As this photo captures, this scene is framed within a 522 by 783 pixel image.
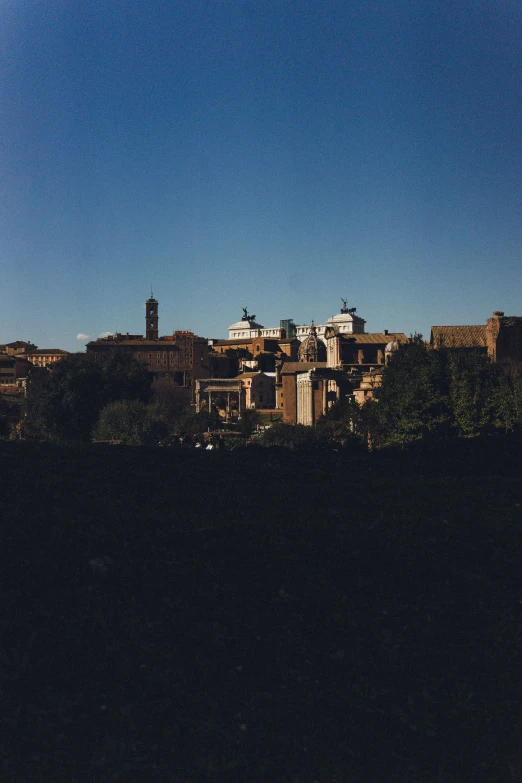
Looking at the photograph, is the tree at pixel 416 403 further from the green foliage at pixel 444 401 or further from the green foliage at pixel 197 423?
the green foliage at pixel 197 423

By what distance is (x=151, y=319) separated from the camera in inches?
4200

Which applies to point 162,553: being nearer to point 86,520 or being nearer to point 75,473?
point 86,520

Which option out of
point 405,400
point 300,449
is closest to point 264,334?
point 405,400

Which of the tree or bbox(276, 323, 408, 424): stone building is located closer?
the tree

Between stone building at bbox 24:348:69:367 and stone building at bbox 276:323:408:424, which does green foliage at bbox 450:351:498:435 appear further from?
stone building at bbox 24:348:69:367

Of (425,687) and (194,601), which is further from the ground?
(194,601)

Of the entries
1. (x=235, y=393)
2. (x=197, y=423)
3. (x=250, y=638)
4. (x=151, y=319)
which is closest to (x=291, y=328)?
(x=151, y=319)

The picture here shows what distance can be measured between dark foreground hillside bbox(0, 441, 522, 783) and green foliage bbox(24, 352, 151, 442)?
2870 cm

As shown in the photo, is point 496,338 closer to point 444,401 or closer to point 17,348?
point 444,401

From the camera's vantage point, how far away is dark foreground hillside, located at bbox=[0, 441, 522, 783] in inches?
152

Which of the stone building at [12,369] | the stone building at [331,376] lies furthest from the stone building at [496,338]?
the stone building at [12,369]

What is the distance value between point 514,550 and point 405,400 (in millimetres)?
20783

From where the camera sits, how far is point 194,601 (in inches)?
200

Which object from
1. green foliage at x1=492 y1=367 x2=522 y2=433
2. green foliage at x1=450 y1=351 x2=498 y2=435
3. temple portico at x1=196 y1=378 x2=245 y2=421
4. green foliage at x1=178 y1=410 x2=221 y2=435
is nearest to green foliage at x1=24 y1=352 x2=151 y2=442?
green foliage at x1=178 y1=410 x2=221 y2=435
